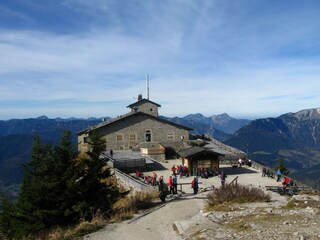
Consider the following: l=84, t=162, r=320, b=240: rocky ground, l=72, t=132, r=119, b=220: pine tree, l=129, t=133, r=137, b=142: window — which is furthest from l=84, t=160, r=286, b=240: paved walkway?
l=129, t=133, r=137, b=142: window

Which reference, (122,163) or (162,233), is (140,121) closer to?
(122,163)

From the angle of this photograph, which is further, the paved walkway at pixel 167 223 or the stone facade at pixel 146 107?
the stone facade at pixel 146 107

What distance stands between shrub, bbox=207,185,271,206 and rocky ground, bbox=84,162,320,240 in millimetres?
656

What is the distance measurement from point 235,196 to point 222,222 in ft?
16.1

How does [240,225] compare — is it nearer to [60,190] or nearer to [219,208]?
[219,208]

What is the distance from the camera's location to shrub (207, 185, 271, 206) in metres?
20.0

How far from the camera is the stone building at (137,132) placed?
162 feet

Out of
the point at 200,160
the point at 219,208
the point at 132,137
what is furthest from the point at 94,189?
the point at 132,137

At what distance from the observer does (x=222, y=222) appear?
51.5 ft

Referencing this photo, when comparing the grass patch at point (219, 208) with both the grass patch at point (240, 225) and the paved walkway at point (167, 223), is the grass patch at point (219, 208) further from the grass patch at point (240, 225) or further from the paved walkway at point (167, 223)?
the grass patch at point (240, 225)

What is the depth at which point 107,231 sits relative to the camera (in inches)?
613

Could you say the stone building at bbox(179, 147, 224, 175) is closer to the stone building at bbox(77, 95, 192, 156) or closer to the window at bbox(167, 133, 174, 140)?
the stone building at bbox(77, 95, 192, 156)

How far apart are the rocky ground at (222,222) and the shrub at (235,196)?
2.15ft

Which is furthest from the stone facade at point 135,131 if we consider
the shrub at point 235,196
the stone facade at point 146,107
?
the shrub at point 235,196
